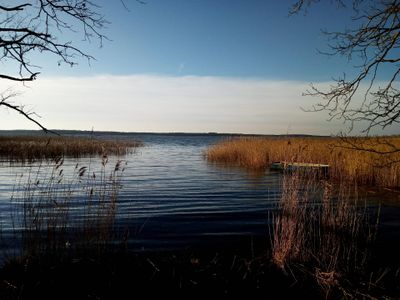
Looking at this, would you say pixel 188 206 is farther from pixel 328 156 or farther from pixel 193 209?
pixel 328 156

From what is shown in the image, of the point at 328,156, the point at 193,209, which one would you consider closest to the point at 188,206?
the point at 193,209

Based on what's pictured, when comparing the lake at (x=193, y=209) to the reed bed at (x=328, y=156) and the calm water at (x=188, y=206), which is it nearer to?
the calm water at (x=188, y=206)

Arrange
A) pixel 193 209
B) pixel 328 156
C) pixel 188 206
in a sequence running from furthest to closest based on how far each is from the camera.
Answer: pixel 328 156, pixel 188 206, pixel 193 209

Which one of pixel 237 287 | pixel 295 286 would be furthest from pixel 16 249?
pixel 295 286

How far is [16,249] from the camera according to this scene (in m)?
6.61

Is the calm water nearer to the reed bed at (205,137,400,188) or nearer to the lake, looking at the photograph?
the lake

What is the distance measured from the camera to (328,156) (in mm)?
19188

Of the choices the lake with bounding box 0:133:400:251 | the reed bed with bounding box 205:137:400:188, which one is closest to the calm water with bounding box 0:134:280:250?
the lake with bounding box 0:133:400:251

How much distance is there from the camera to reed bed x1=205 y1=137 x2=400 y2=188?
48.3 feet

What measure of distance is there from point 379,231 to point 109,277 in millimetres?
6233

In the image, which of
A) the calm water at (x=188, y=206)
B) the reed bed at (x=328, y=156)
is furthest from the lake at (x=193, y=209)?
the reed bed at (x=328, y=156)

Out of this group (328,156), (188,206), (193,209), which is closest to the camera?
(193,209)

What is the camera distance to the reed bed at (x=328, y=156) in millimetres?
14711

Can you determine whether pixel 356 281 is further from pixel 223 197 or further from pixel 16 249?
pixel 223 197
